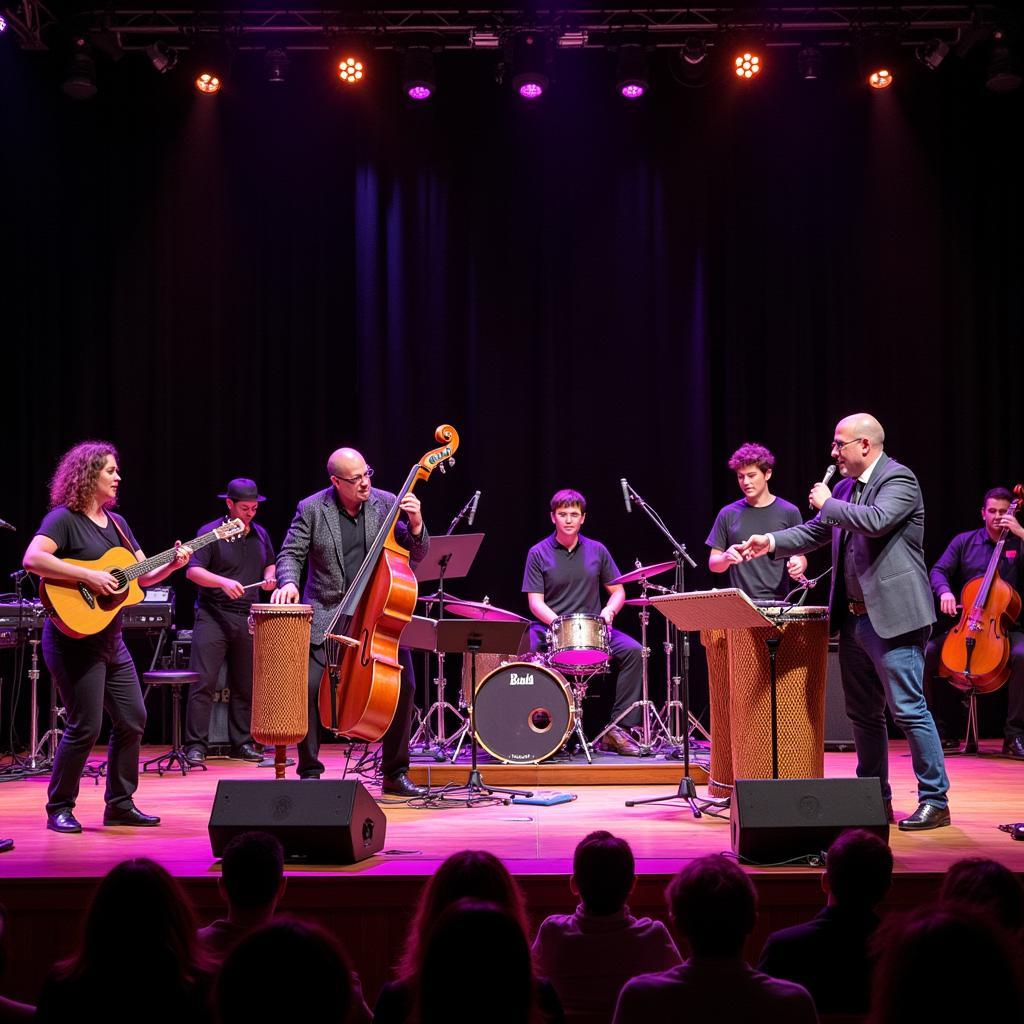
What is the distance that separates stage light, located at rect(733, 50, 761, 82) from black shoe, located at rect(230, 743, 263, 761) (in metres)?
6.35

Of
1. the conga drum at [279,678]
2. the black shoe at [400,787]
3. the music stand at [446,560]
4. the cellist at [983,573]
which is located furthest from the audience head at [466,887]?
the cellist at [983,573]

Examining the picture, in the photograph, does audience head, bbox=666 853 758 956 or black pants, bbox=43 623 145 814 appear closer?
audience head, bbox=666 853 758 956

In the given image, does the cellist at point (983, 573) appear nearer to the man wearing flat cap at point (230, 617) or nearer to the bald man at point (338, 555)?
the bald man at point (338, 555)

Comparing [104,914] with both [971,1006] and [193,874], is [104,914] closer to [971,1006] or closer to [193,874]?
[971,1006]

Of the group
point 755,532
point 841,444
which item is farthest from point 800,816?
point 755,532

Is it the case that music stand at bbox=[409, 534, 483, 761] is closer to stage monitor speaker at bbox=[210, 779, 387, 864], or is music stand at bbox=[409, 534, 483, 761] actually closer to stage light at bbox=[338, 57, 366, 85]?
stage monitor speaker at bbox=[210, 779, 387, 864]

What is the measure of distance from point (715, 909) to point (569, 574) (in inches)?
248

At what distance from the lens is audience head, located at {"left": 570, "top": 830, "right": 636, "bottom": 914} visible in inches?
107

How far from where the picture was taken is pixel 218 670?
28.2 ft

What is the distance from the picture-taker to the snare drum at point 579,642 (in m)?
7.77

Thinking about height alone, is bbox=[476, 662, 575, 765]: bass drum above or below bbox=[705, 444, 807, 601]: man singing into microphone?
below

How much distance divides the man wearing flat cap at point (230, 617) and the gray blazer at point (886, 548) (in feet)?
14.5

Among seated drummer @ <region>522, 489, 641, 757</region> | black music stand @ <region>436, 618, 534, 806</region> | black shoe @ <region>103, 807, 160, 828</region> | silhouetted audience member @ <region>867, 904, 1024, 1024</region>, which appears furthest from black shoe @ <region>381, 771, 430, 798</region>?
silhouetted audience member @ <region>867, 904, 1024, 1024</region>

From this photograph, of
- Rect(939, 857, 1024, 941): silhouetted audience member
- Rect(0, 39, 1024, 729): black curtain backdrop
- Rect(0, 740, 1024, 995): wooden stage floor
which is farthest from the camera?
Rect(0, 39, 1024, 729): black curtain backdrop
